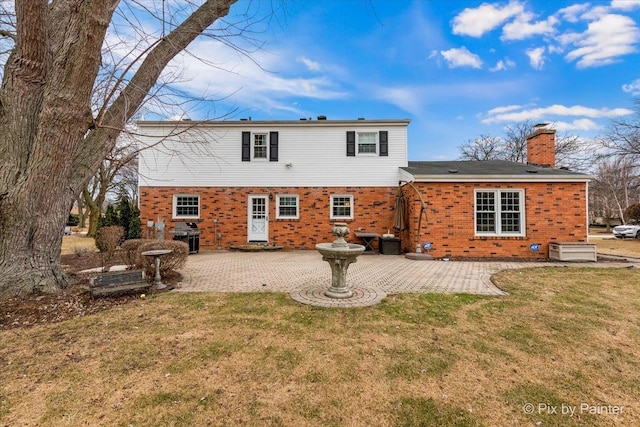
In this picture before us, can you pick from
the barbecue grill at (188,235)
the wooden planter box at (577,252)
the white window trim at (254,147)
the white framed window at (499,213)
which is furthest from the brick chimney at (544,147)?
the barbecue grill at (188,235)

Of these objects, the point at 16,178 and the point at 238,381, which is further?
the point at 16,178

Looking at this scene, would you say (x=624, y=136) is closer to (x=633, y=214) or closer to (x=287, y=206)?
(x=633, y=214)

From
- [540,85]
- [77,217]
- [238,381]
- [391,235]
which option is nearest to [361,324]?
[238,381]

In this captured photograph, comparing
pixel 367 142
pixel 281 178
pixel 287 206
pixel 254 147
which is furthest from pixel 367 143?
pixel 254 147

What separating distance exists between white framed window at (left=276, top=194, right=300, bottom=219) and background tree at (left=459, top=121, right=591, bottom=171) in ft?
79.5

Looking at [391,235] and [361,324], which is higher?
[391,235]

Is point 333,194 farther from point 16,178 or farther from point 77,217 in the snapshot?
point 77,217

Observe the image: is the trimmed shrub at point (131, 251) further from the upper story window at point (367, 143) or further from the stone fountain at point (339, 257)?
the upper story window at point (367, 143)

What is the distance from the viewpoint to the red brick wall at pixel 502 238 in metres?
10.6

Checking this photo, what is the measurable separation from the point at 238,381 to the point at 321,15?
7468mm

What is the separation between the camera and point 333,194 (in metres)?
13.5

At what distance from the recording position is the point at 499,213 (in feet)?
35.7

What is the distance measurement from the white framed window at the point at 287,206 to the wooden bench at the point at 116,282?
823 centimetres

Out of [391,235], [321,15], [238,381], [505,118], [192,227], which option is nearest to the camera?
[238,381]
